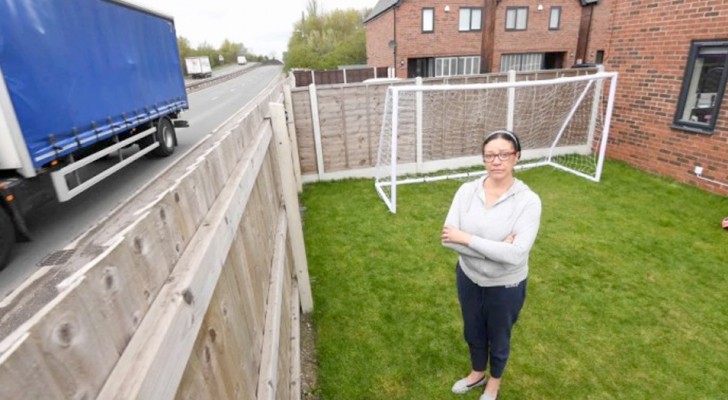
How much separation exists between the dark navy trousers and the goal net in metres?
5.26

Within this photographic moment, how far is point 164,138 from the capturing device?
10.1 metres

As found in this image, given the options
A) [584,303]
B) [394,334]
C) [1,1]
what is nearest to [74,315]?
[394,334]

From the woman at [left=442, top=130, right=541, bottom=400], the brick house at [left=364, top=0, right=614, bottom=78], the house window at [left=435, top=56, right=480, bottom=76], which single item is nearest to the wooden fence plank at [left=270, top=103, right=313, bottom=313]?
the woman at [left=442, top=130, right=541, bottom=400]

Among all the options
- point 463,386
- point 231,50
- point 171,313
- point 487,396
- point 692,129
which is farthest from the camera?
point 231,50

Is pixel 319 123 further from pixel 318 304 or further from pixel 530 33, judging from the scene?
pixel 530 33

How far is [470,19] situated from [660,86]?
1866 centimetres

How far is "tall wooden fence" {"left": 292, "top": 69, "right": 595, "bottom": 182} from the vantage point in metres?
8.23

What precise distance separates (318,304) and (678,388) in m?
3.40

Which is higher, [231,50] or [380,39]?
[231,50]

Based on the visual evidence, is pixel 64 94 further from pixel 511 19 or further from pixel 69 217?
pixel 511 19

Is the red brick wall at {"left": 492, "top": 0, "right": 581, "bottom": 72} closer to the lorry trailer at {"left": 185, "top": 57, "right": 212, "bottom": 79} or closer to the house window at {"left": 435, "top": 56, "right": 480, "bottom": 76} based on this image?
the house window at {"left": 435, "top": 56, "right": 480, "bottom": 76}

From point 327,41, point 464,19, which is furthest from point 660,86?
point 327,41

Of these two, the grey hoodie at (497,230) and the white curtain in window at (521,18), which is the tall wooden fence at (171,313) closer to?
the grey hoodie at (497,230)

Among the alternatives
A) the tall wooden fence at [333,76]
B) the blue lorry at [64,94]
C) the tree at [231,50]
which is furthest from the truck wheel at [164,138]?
the tree at [231,50]
